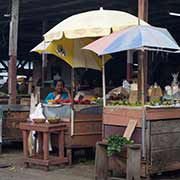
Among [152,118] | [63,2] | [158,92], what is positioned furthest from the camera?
[63,2]

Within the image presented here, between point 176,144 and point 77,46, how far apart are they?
2901mm

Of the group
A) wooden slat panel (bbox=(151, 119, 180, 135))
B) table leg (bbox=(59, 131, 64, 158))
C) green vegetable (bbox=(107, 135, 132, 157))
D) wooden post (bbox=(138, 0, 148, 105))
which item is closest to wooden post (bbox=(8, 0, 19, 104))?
table leg (bbox=(59, 131, 64, 158))

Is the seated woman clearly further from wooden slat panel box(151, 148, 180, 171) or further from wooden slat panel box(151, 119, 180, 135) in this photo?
wooden slat panel box(151, 148, 180, 171)

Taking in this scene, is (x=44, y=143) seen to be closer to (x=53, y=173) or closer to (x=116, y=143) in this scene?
(x=53, y=173)

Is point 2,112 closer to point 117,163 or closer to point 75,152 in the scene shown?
point 75,152

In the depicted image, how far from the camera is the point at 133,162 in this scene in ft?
19.3

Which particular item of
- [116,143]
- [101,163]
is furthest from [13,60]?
[116,143]

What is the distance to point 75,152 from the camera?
27.8ft

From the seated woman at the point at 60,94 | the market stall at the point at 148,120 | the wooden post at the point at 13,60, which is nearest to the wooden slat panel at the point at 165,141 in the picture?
the market stall at the point at 148,120

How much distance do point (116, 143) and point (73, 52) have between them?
9.09 ft

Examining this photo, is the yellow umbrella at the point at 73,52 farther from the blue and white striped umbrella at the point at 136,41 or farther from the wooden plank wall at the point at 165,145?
the wooden plank wall at the point at 165,145

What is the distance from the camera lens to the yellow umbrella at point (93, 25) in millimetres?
6945

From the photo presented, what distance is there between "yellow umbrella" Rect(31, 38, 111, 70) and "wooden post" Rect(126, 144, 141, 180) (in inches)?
107

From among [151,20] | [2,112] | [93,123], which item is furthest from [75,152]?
[151,20]
